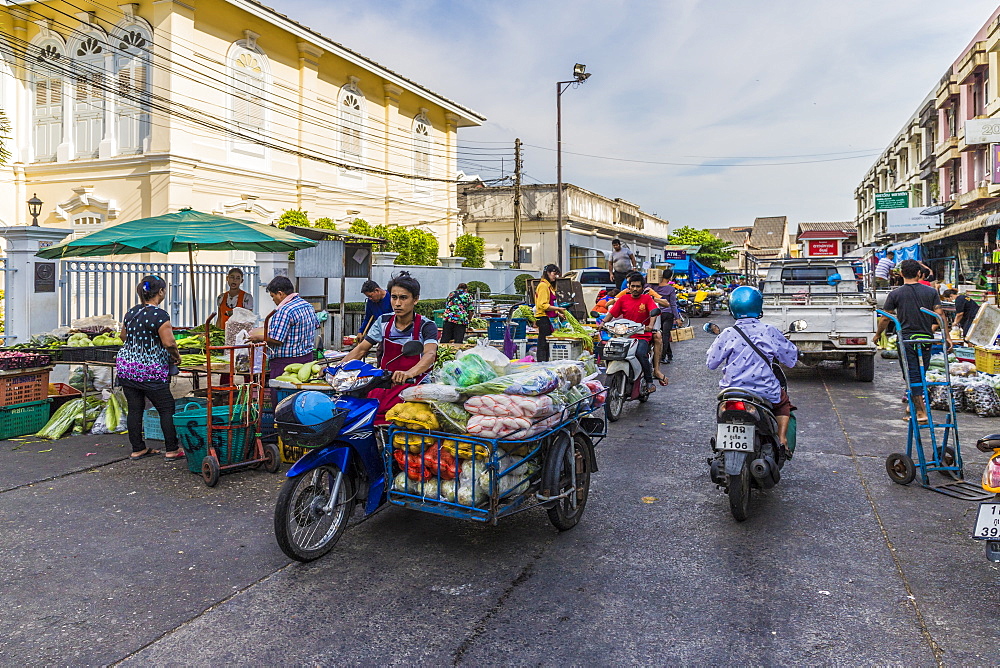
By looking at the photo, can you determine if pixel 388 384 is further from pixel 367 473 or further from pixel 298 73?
pixel 298 73

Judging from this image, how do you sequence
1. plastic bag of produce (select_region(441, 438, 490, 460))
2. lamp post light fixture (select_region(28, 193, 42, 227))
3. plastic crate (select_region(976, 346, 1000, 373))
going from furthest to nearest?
lamp post light fixture (select_region(28, 193, 42, 227))
plastic crate (select_region(976, 346, 1000, 373))
plastic bag of produce (select_region(441, 438, 490, 460))

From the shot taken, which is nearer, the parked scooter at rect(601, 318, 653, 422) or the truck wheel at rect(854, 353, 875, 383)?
the parked scooter at rect(601, 318, 653, 422)

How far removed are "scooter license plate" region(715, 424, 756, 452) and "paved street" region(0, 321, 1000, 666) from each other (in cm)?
57

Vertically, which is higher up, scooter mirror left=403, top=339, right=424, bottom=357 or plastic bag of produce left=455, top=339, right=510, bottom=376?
scooter mirror left=403, top=339, right=424, bottom=357

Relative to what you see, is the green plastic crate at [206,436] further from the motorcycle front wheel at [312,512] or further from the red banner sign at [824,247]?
the red banner sign at [824,247]

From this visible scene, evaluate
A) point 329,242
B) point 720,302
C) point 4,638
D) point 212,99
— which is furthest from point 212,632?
point 720,302

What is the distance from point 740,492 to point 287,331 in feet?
14.0

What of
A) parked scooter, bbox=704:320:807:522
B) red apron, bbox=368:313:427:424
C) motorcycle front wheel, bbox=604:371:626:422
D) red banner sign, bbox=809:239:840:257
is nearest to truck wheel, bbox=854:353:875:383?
motorcycle front wheel, bbox=604:371:626:422

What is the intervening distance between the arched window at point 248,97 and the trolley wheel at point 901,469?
70.4 feet

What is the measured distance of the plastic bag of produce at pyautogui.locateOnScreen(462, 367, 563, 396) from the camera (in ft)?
15.4

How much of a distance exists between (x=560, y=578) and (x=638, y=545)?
2.58 feet

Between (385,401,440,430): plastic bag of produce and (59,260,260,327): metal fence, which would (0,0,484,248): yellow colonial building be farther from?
(385,401,440,430): plastic bag of produce

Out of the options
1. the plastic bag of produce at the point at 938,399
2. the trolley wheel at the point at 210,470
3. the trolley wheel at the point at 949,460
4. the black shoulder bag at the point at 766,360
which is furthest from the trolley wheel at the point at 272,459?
the plastic bag of produce at the point at 938,399

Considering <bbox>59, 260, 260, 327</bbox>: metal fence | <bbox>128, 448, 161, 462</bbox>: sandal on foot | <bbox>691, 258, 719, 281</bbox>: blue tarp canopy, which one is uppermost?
<bbox>691, 258, 719, 281</bbox>: blue tarp canopy
